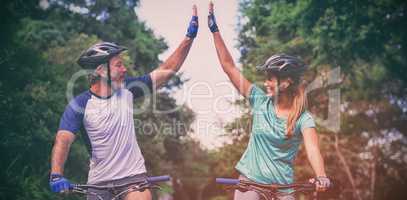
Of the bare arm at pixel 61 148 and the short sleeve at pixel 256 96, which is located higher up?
the short sleeve at pixel 256 96

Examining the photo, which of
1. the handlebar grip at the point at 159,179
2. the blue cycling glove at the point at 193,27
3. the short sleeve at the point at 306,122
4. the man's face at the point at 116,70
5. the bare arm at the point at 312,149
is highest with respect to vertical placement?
the blue cycling glove at the point at 193,27

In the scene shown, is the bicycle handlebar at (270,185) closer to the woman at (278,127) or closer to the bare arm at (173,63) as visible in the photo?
the woman at (278,127)

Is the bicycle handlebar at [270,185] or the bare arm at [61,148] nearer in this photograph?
the bicycle handlebar at [270,185]

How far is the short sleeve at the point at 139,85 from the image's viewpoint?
6.95 metres

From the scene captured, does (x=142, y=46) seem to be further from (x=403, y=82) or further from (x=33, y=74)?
(x=403, y=82)

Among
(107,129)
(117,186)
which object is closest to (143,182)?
(117,186)

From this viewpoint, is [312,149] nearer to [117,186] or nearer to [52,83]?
[117,186]

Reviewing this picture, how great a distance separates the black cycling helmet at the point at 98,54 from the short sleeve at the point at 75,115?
33 cm

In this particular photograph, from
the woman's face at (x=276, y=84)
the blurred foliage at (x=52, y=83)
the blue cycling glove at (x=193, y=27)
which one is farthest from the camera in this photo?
the blurred foliage at (x=52, y=83)

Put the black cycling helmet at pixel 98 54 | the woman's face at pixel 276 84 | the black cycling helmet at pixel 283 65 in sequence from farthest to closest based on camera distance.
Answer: the woman's face at pixel 276 84 < the black cycling helmet at pixel 283 65 < the black cycling helmet at pixel 98 54

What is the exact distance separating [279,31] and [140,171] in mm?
3419

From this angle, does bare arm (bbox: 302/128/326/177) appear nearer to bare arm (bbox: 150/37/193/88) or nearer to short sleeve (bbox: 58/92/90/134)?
bare arm (bbox: 150/37/193/88)

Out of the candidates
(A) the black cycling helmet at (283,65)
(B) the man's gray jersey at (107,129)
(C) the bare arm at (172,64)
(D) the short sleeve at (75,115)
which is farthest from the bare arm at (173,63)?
(A) the black cycling helmet at (283,65)

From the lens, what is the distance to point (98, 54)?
6.59 metres
